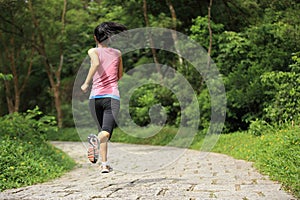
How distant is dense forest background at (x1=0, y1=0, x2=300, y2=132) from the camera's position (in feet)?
36.8

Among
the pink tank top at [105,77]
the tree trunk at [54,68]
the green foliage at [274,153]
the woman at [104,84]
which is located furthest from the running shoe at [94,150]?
the tree trunk at [54,68]

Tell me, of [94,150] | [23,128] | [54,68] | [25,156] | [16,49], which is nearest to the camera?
[94,150]

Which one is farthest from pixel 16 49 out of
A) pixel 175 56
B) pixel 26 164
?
pixel 26 164

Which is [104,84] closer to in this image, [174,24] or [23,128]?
[23,128]

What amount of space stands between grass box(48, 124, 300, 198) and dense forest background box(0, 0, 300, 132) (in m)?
0.69

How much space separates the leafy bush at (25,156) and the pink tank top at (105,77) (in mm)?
1887

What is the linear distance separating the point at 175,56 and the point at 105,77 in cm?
1229

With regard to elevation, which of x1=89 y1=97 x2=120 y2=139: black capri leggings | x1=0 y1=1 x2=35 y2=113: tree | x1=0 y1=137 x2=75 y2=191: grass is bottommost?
x1=0 y1=137 x2=75 y2=191: grass

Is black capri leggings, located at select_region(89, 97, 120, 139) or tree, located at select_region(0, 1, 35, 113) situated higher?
tree, located at select_region(0, 1, 35, 113)

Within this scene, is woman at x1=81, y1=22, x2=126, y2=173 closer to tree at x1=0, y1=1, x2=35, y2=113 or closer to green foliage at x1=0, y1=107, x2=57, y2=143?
green foliage at x1=0, y1=107, x2=57, y2=143

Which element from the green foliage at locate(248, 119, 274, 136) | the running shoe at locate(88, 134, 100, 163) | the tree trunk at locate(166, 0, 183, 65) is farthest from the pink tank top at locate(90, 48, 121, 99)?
the tree trunk at locate(166, 0, 183, 65)

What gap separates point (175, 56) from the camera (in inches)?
659

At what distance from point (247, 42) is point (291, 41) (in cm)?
158

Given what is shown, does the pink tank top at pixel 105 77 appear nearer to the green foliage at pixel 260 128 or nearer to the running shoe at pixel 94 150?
the running shoe at pixel 94 150
